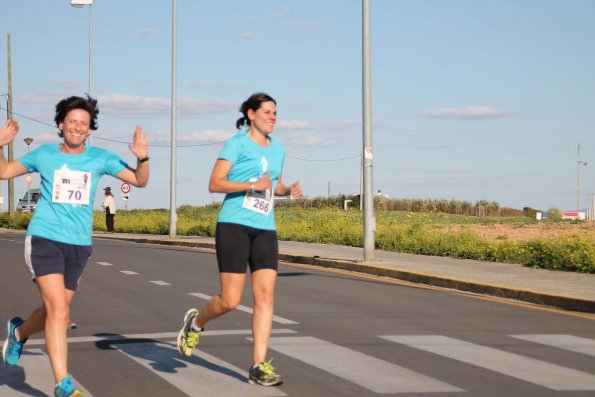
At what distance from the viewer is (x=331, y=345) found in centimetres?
1002

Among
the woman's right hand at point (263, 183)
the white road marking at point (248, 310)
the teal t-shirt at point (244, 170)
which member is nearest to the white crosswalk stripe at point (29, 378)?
the teal t-shirt at point (244, 170)

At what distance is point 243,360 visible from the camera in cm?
902

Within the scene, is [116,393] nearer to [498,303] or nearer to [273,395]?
[273,395]

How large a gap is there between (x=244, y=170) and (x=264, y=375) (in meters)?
1.47

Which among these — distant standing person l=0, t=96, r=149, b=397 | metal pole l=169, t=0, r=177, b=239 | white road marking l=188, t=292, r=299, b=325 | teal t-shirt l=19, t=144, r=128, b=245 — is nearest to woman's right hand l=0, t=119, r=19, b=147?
distant standing person l=0, t=96, r=149, b=397

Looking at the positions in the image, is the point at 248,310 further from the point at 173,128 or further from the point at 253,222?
the point at 173,128

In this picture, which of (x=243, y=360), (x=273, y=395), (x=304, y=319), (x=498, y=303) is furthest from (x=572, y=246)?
(x=273, y=395)

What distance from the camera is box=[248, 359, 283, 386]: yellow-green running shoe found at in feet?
25.3

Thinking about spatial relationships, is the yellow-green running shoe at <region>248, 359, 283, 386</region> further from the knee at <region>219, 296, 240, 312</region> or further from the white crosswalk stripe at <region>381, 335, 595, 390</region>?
the white crosswalk stripe at <region>381, 335, 595, 390</region>

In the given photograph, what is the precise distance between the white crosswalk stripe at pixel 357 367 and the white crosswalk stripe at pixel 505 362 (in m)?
0.71

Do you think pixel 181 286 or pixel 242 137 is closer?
pixel 242 137

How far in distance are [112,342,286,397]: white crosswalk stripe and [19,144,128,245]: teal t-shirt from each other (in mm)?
1387

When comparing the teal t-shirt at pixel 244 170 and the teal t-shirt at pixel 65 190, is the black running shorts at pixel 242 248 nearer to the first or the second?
the teal t-shirt at pixel 244 170

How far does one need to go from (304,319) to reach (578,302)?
3645mm
